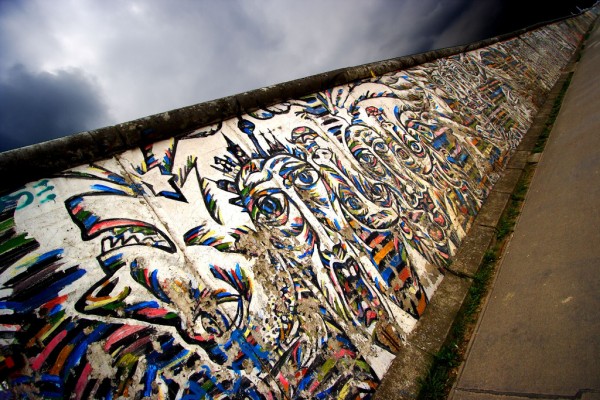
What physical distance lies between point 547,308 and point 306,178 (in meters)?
2.51

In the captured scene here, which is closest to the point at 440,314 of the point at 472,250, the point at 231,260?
the point at 472,250

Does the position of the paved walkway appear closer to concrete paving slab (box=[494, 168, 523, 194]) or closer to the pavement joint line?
the pavement joint line

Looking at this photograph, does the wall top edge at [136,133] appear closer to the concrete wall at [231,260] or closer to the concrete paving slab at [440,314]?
the concrete wall at [231,260]

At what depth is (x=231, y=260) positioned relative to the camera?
2.22 metres

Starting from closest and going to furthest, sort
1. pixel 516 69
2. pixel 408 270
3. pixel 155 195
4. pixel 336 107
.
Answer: pixel 155 195
pixel 408 270
pixel 336 107
pixel 516 69

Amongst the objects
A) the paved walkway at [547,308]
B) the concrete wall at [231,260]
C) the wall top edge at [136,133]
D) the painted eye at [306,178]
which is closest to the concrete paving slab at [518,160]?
the paved walkway at [547,308]

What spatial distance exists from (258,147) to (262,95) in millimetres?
868

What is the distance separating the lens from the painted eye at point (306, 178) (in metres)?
3.01

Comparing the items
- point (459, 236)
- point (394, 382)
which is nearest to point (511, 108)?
point (459, 236)

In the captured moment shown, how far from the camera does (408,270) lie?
2.87m

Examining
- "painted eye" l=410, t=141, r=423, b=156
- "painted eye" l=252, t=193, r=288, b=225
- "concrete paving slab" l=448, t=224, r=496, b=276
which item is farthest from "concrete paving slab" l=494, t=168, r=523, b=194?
"painted eye" l=252, t=193, r=288, b=225

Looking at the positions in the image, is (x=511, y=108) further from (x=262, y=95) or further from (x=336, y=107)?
(x=262, y=95)

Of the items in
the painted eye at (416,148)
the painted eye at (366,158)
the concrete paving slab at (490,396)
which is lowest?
the concrete paving slab at (490,396)

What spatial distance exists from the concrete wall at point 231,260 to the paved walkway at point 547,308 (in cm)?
60
